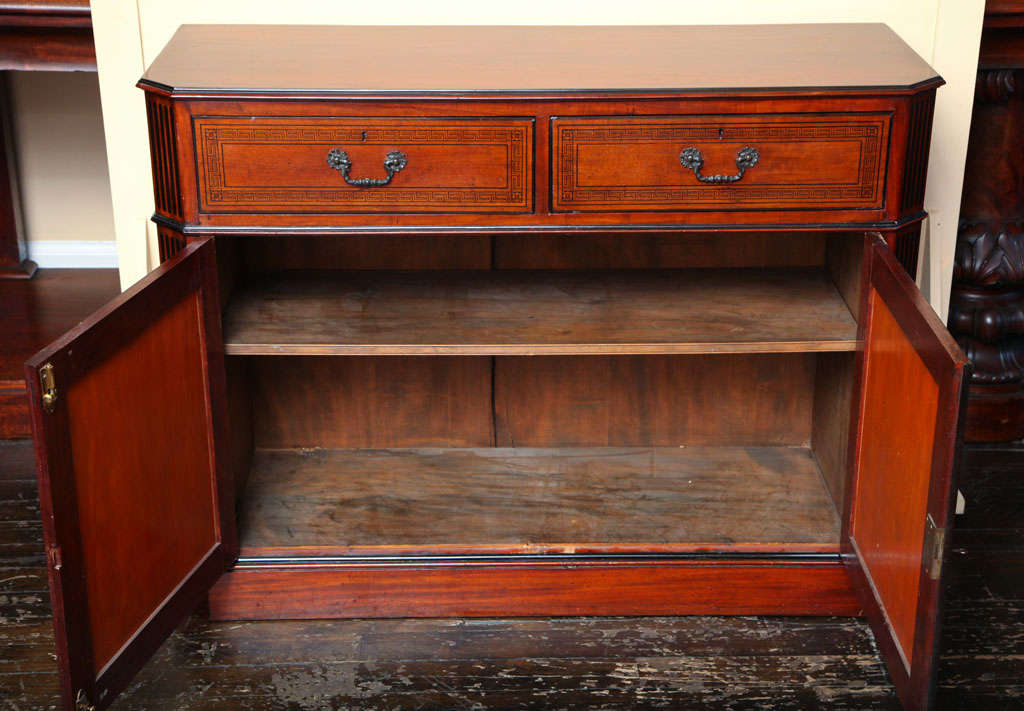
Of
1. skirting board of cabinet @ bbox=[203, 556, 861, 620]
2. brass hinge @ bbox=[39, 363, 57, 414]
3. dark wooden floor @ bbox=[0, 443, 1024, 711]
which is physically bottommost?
dark wooden floor @ bbox=[0, 443, 1024, 711]

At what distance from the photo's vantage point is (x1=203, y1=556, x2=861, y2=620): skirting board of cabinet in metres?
2.22

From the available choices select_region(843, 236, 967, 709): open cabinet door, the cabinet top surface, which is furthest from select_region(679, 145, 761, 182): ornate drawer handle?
select_region(843, 236, 967, 709): open cabinet door

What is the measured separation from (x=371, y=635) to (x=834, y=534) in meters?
0.95

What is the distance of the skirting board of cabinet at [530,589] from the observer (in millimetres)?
2225

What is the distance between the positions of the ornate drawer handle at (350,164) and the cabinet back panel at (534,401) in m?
0.70

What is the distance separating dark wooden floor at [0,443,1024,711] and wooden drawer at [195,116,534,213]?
2.78 ft

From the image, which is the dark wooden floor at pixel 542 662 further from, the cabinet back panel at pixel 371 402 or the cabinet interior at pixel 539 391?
the cabinet back panel at pixel 371 402

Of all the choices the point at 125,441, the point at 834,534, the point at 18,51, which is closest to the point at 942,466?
the point at 834,534

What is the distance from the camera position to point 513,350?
6.79 feet

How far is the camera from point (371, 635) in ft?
7.28

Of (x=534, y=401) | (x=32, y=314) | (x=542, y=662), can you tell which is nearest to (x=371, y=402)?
(x=534, y=401)

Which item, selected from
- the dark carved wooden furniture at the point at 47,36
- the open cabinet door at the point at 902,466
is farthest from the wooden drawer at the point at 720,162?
the dark carved wooden furniture at the point at 47,36

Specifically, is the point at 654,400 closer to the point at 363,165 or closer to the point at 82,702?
the point at 363,165

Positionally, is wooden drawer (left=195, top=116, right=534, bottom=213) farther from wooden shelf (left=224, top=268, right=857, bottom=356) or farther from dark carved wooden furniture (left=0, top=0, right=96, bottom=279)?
dark carved wooden furniture (left=0, top=0, right=96, bottom=279)
